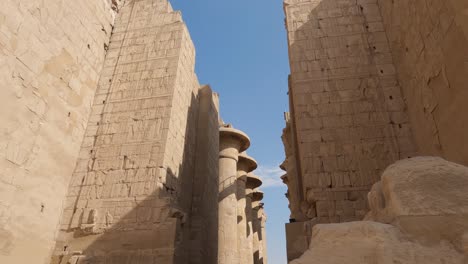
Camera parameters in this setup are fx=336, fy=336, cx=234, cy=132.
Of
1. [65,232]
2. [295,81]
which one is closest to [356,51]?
[295,81]

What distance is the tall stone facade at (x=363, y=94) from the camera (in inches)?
219

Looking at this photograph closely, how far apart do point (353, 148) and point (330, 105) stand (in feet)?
3.74

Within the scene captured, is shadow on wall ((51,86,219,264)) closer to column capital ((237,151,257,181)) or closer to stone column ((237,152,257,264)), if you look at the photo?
stone column ((237,152,257,264))

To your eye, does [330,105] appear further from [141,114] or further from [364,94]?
[141,114]

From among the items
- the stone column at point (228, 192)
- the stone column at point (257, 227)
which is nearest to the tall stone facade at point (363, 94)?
the stone column at point (228, 192)

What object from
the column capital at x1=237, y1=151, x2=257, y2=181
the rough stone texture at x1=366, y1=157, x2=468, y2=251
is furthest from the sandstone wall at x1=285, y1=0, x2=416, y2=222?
the column capital at x1=237, y1=151, x2=257, y2=181

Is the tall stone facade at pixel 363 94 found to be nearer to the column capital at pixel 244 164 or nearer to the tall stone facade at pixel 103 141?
the tall stone facade at pixel 103 141

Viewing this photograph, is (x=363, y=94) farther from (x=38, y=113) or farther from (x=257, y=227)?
(x=257, y=227)

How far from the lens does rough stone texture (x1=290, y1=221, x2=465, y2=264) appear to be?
1.91m

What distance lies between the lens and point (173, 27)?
10109 mm

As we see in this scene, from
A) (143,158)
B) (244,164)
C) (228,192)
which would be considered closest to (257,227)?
(244,164)

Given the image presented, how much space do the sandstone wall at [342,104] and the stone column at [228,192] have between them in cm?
404

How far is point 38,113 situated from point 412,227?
750 cm

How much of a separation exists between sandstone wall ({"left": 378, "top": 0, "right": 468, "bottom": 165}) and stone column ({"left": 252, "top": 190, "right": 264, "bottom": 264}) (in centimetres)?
1213
